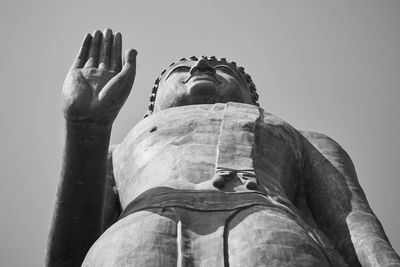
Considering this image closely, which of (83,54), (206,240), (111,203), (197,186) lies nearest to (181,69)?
(83,54)

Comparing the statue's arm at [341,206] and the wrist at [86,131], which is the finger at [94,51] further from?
the statue's arm at [341,206]

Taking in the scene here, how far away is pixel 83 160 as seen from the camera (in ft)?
23.6

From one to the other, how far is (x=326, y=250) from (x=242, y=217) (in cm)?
98

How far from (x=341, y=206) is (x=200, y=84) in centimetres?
238

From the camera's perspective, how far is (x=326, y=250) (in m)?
6.83

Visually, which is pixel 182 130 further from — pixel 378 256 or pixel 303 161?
pixel 378 256

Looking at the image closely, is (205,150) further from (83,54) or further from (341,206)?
(83,54)

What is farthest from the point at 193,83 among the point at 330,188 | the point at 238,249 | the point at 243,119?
the point at 238,249

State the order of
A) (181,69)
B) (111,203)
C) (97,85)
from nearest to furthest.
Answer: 1. (97,85)
2. (111,203)
3. (181,69)

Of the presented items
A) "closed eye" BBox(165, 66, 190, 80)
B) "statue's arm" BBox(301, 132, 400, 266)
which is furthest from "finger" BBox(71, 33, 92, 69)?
"statue's arm" BBox(301, 132, 400, 266)

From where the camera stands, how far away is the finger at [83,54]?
7832mm

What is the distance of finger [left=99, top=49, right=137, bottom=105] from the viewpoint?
712 centimetres

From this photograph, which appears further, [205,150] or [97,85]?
[205,150]

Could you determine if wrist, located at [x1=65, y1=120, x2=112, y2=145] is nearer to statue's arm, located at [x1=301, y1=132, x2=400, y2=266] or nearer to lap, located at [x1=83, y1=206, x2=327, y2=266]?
lap, located at [x1=83, y1=206, x2=327, y2=266]
